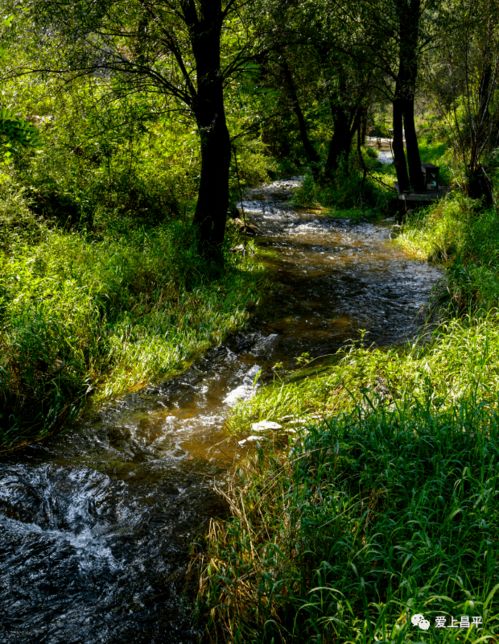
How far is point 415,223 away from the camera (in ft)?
44.1

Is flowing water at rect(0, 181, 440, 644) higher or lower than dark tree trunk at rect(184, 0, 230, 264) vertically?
lower

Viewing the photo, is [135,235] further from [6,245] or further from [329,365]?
[329,365]

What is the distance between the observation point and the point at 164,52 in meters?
9.90

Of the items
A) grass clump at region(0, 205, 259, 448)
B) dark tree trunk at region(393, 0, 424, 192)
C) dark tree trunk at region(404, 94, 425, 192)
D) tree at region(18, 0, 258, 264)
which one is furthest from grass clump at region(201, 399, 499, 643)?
dark tree trunk at region(404, 94, 425, 192)

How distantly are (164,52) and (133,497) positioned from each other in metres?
8.32

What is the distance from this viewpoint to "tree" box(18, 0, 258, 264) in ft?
→ 27.4

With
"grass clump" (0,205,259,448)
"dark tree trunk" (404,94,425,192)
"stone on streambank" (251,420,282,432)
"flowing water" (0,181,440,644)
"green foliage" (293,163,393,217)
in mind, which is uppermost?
"dark tree trunk" (404,94,425,192)

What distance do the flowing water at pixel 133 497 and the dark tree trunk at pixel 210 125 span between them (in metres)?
2.63

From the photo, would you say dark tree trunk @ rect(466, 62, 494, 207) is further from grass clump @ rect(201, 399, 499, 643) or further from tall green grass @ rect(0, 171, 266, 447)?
grass clump @ rect(201, 399, 499, 643)

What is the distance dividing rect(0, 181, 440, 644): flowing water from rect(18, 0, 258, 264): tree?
10.2 ft

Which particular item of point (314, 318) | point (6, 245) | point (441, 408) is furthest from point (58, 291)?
point (441, 408)

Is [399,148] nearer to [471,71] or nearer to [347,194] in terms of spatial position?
[347,194]

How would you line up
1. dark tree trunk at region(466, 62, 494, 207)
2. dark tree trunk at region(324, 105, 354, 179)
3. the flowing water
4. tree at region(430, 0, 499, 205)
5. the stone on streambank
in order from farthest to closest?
dark tree trunk at region(324, 105, 354, 179)
dark tree trunk at region(466, 62, 494, 207)
tree at region(430, 0, 499, 205)
the stone on streambank
the flowing water

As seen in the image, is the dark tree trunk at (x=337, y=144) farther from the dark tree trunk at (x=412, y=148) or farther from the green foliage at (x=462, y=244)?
the green foliage at (x=462, y=244)
